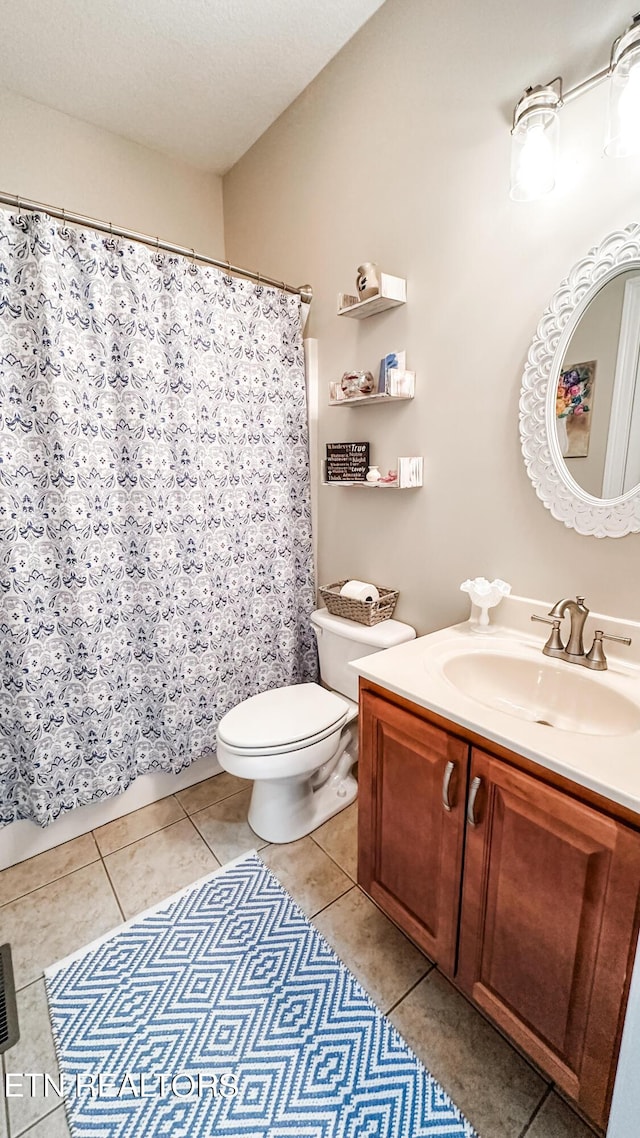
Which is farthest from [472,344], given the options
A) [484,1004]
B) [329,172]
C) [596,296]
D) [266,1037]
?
[266,1037]

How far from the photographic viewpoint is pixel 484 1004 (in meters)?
1.05

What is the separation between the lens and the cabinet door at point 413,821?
1.05m

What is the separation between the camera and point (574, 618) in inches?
48.3

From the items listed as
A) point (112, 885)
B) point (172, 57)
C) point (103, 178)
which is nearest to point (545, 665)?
point (112, 885)

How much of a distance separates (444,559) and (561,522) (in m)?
0.42

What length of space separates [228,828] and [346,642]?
0.82 m

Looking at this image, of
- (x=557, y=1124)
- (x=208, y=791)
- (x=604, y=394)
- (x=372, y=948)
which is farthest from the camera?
(x=208, y=791)

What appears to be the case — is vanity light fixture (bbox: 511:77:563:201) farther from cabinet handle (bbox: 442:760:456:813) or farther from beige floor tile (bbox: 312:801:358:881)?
beige floor tile (bbox: 312:801:358:881)

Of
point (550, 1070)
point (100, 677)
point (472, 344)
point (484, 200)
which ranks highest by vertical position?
A: point (484, 200)

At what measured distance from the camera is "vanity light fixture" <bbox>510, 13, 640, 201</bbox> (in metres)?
1.01

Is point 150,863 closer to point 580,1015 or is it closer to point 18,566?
point 18,566

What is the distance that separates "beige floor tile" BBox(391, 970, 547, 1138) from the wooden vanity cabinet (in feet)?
0.48

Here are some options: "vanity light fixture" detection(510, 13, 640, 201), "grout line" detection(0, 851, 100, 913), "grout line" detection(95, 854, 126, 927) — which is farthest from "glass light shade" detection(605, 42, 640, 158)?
"grout line" detection(0, 851, 100, 913)

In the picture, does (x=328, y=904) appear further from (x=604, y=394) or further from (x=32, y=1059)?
(x=604, y=394)
